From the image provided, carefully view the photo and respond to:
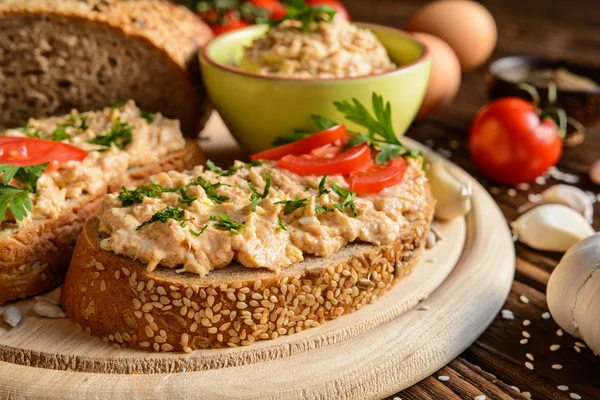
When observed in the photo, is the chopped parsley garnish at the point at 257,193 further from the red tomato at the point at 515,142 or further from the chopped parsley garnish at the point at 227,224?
the red tomato at the point at 515,142

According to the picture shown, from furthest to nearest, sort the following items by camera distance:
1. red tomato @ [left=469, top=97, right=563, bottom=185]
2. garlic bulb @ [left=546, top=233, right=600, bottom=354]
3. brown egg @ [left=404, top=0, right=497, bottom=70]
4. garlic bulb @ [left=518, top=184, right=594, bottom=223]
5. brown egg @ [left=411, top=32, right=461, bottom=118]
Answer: brown egg @ [left=404, top=0, right=497, bottom=70] → brown egg @ [left=411, top=32, right=461, bottom=118] → red tomato @ [left=469, top=97, right=563, bottom=185] → garlic bulb @ [left=518, top=184, right=594, bottom=223] → garlic bulb @ [left=546, top=233, right=600, bottom=354]

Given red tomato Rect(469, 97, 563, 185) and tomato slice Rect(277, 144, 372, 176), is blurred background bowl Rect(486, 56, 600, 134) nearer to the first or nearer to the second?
red tomato Rect(469, 97, 563, 185)

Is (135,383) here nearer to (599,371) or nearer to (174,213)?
(174,213)

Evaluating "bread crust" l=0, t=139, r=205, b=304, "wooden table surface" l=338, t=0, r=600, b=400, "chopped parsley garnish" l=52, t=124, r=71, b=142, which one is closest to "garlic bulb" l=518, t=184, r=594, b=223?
"wooden table surface" l=338, t=0, r=600, b=400

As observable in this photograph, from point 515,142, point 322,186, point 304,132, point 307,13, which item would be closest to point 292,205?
point 322,186

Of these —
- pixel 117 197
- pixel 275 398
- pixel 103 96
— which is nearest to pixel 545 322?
pixel 275 398

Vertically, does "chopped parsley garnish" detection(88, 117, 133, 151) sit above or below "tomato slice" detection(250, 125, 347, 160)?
below

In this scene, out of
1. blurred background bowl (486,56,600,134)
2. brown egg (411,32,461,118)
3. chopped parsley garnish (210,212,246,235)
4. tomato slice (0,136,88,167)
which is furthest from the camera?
brown egg (411,32,461,118)
